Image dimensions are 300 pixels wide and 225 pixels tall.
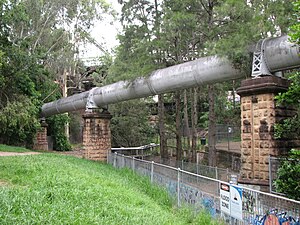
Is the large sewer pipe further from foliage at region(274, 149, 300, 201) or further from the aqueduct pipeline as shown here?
foliage at region(274, 149, 300, 201)

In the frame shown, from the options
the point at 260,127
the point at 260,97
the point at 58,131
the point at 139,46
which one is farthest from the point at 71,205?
the point at 58,131

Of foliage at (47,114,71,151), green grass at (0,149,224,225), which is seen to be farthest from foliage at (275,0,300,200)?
foliage at (47,114,71,151)

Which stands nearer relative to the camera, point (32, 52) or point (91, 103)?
point (91, 103)

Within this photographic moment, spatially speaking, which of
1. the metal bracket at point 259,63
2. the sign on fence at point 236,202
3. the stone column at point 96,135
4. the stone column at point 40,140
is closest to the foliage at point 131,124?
the stone column at point 40,140

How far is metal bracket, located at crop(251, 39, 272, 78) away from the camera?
27.1 feet

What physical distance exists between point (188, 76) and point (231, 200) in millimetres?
A: 5413

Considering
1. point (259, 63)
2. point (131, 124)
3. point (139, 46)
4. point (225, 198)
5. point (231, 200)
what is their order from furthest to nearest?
point (131, 124) < point (139, 46) < point (259, 63) < point (225, 198) < point (231, 200)

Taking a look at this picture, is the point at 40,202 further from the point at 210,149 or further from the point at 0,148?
the point at 0,148

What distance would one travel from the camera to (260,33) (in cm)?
870

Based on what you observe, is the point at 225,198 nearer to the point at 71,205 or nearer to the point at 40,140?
the point at 71,205

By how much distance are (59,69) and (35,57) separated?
36.5 ft

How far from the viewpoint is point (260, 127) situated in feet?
26.2

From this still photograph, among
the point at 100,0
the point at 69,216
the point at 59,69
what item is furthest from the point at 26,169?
the point at 100,0

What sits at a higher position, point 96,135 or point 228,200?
point 96,135
